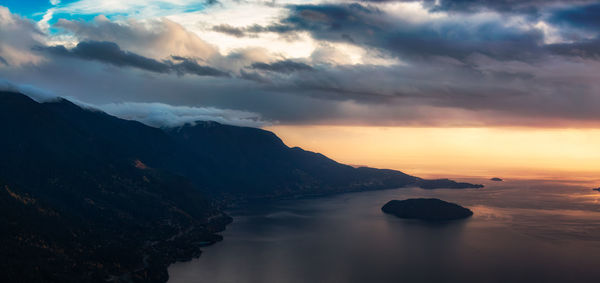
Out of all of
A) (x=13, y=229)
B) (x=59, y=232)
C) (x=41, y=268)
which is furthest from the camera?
(x=59, y=232)

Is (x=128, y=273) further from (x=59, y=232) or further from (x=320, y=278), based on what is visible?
(x=320, y=278)

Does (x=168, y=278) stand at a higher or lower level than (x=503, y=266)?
lower

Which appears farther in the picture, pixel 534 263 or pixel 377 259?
pixel 377 259

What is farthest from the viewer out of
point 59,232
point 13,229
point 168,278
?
point 59,232

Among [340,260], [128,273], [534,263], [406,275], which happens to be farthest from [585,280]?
[128,273]

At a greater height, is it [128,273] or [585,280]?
[585,280]

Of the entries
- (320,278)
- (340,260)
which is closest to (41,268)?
(320,278)

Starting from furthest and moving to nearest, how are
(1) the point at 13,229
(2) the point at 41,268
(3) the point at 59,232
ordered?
(3) the point at 59,232 → (1) the point at 13,229 → (2) the point at 41,268

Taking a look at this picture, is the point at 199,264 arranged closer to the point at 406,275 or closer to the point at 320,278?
the point at 320,278

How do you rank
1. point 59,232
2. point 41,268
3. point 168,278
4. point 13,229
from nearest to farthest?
point 41,268
point 168,278
point 13,229
point 59,232
